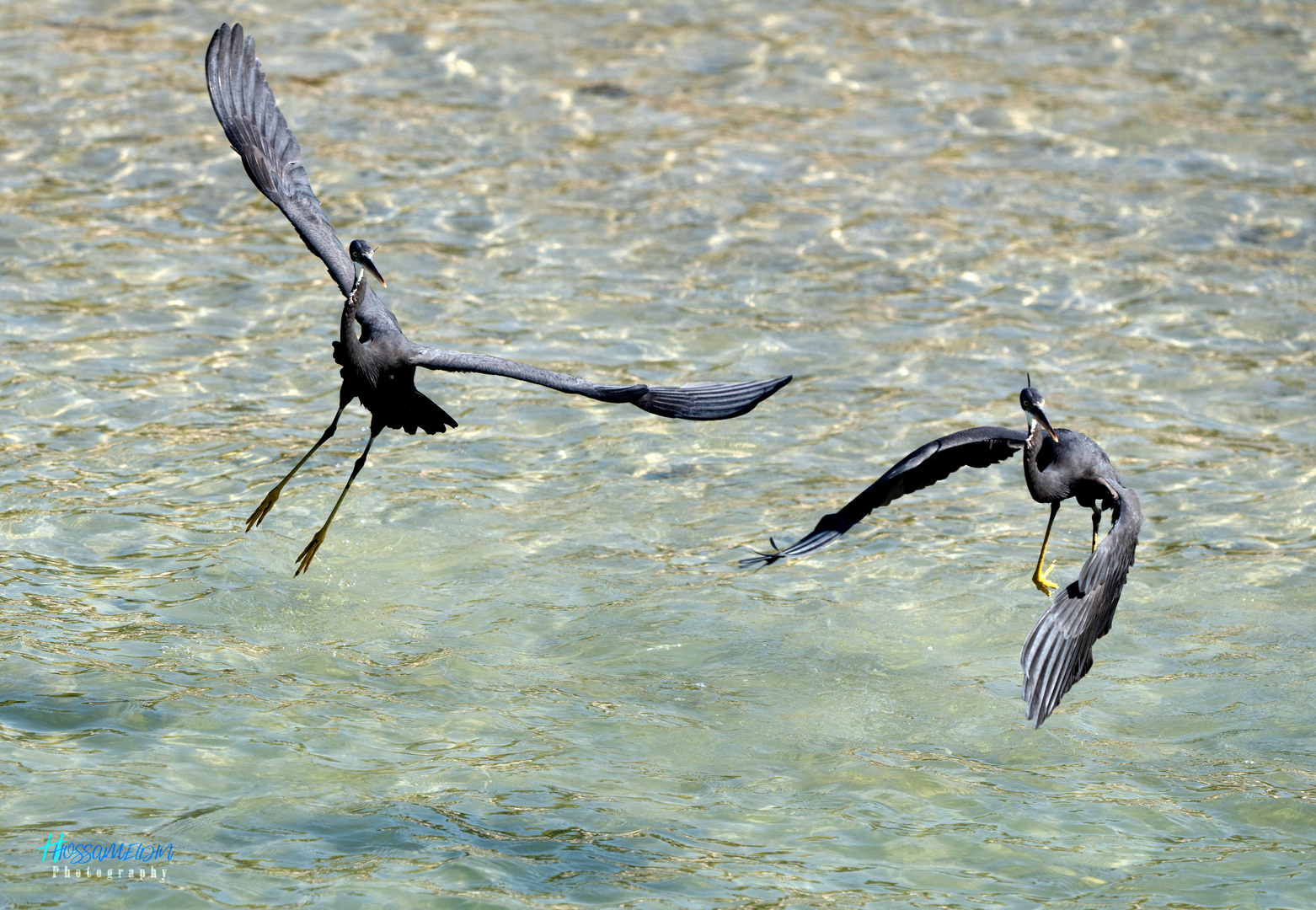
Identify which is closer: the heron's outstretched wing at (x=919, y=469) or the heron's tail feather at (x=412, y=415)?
the heron's outstretched wing at (x=919, y=469)

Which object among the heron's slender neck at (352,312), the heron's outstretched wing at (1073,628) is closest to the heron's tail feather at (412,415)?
the heron's slender neck at (352,312)

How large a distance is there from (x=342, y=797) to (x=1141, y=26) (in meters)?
13.2

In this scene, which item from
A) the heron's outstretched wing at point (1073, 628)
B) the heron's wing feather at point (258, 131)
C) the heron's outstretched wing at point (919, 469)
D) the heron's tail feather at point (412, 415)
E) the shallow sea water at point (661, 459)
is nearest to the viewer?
the heron's outstretched wing at point (1073, 628)

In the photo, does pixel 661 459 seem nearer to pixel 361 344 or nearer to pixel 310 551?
pixel 310 551

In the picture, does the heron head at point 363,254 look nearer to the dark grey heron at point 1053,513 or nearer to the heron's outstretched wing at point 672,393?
the heron's outstretched wing at point 672,393

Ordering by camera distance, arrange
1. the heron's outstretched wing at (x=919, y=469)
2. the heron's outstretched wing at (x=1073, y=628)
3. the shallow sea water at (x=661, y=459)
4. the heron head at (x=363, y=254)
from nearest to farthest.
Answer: the heron's outstretched wing at (x=1073, y=628)
the heron's outstretched wing at (x=919, y=469)
the shallow sea water at (x=661, y=459)
the heron head at (x=363, y=254)

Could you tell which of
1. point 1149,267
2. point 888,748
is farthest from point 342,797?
point 1149,267

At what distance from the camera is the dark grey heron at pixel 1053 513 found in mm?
5625

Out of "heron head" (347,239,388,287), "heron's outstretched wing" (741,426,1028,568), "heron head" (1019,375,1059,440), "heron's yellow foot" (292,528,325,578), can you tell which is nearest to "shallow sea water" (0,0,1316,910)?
"heron's yellow foot" (292,528,325,578)

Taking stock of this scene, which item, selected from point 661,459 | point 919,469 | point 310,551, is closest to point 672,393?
point 919,469

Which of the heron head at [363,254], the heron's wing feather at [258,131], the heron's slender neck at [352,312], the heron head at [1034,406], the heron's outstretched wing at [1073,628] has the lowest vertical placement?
the heron's outstretched wing at [1073,628]

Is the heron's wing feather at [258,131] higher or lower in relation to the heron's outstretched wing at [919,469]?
higher

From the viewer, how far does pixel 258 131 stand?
7.59 m

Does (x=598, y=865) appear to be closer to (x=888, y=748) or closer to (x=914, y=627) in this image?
(x=888, y=748)
